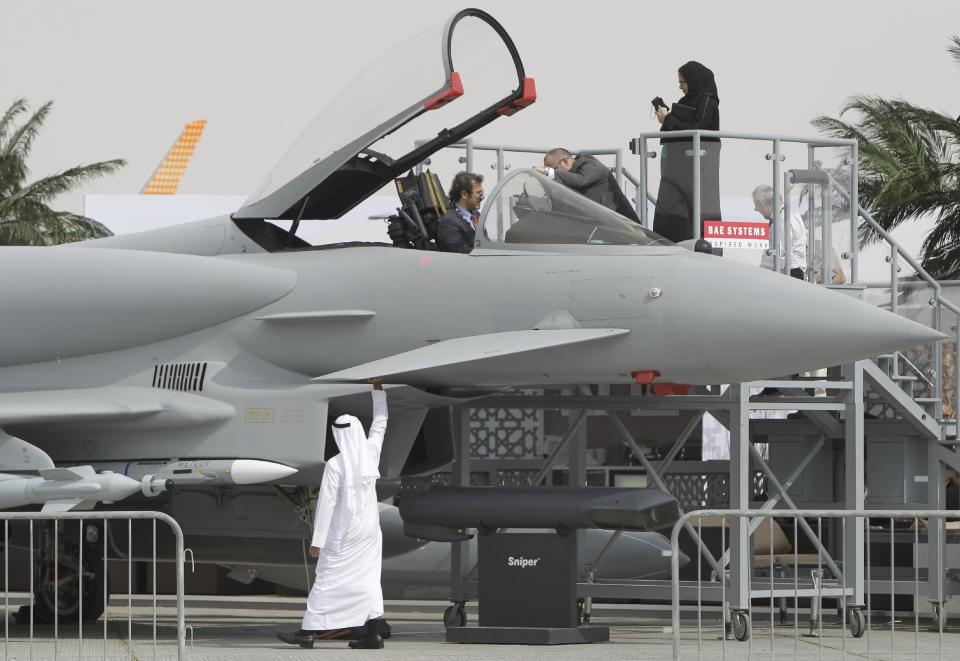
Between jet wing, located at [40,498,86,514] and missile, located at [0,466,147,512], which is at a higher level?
missile, located at [0,466,147,512]

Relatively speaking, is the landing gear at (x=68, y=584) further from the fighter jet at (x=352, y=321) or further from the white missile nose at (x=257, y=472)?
the white missile nose at (x=257, y=472)

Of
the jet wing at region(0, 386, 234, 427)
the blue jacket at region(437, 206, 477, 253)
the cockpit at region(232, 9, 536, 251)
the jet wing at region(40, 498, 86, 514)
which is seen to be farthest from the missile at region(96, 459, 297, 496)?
the blue jacket at region(437, 206, 477, 253)

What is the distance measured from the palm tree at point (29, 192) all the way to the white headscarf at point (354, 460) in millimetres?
23279

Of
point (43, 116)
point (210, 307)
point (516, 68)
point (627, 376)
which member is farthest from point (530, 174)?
point (43, 116)

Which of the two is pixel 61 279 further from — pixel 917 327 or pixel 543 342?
pixel 917 327

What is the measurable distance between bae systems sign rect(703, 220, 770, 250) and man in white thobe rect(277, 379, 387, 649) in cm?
340

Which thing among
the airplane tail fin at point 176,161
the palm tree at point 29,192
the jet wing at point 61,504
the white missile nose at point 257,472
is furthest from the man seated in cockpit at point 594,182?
the airplane tail fin at point 176,161

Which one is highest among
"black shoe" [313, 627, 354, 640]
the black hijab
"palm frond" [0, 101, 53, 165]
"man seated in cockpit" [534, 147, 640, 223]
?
"palm frond" [0, 101, 53, 165]

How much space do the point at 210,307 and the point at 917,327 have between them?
5200 mm

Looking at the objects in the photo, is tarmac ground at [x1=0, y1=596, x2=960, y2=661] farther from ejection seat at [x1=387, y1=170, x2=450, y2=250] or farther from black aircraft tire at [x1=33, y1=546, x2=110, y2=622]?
ejection seat at [x1=387, y1=170, x2=450, y2=250]

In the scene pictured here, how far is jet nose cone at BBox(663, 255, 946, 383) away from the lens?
10.3m

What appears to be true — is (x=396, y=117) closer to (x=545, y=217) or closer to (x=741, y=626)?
(x=545, y=217)

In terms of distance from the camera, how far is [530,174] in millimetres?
11430

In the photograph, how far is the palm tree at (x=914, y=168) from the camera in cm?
2827
